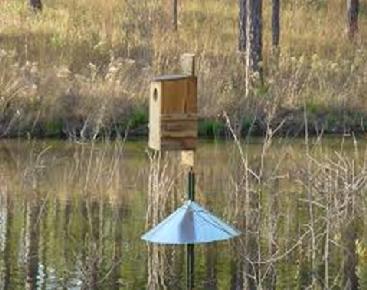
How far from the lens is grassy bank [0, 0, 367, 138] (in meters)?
20.1

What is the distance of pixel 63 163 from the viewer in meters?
16.3

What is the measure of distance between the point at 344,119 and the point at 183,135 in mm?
14562

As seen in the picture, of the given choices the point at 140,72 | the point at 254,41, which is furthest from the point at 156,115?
the point at 254,41

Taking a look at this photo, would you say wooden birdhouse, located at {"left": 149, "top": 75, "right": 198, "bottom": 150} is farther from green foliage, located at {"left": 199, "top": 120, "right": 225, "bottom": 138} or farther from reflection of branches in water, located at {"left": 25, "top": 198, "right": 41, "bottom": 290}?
green foliage, located at {"left": 199, "top": 120, "right": 225, "bottom": 138}

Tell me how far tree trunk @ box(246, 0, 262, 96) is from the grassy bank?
0.97ft

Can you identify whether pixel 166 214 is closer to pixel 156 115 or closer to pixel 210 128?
pixel 156 115

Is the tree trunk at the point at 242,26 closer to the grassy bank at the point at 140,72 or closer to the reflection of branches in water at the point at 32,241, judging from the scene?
the grassy bank at the point at 140,72

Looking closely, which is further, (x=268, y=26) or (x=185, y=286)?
(x=268, y=26)

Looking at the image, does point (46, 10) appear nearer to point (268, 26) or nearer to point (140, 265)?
point (268, 26)

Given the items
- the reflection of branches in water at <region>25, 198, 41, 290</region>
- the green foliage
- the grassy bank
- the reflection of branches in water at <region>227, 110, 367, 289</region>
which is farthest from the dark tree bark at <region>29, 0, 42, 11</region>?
the reflection of branches in water at <region>227, 110, 367, 289</region>

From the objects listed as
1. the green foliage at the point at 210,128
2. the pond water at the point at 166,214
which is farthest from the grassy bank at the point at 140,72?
the pond water at the point at 166,214

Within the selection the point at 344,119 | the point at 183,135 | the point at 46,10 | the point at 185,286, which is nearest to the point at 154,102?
the point at 183,135

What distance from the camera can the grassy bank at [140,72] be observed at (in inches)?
792

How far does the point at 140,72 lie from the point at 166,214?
10.0 meters
